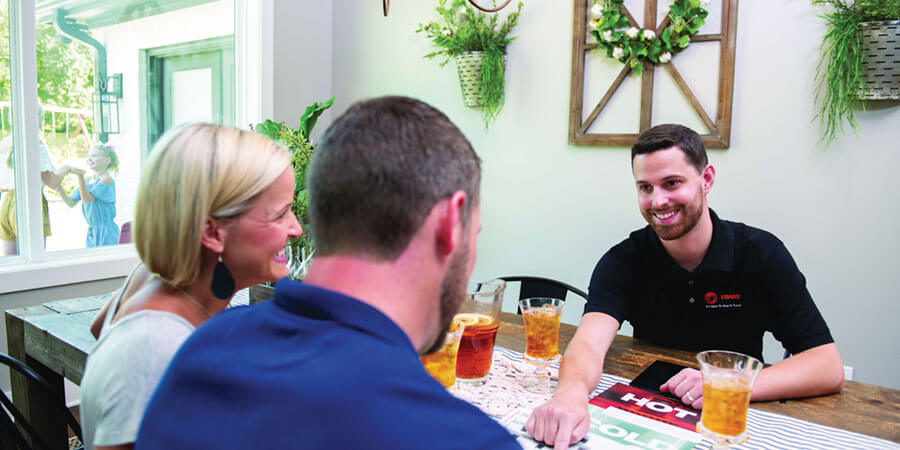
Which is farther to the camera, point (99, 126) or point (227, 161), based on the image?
point (99, 126)

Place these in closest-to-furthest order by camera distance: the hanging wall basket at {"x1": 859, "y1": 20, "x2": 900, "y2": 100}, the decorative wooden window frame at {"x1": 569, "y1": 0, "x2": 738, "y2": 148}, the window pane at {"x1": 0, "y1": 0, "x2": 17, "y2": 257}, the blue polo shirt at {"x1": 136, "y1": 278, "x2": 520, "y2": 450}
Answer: the blue polo shirt at {"x1": 136, "y1": 278, "x2": 520, "y2": 450} < the hanging wall basket at {"x1": 859, "y1": 20, "x2": 900, "y2": 100} < the decorative wooden window frame at {"x1": 569, "y1": 0, "x2": 738, "y2": 148} < the window pane at {"x1": 0, "y1": 0, "x2": 17, "y2": 257}

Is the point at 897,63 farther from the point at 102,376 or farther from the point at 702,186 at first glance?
the point at 102,376

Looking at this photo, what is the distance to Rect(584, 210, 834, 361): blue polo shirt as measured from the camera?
162 centimetres

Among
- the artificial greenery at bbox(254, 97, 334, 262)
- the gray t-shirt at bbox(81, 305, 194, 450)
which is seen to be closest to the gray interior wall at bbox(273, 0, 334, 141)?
the artificial greenery at bbox(254, 97, 334, 262)

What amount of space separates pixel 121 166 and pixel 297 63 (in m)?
1.21

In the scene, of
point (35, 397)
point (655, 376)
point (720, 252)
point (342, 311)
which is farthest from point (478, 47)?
point (342, 311)

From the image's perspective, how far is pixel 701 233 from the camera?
1735 mm

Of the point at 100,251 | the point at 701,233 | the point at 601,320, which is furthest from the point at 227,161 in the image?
the point at 100,251

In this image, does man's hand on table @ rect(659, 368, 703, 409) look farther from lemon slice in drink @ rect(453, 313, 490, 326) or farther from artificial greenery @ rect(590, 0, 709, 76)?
artificial greenery @ rect(590, 0, 709, 76)

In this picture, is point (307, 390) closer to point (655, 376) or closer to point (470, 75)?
point (655, 376)

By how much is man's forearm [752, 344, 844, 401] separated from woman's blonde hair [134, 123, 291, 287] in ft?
3.76

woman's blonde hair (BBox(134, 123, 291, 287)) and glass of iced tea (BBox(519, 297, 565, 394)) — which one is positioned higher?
woman's blonde hair (BBox(134, 123, 291, 287))

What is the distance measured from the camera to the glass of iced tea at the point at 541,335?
1.29 meters

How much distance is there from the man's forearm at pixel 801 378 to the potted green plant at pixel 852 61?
4.61 feet
